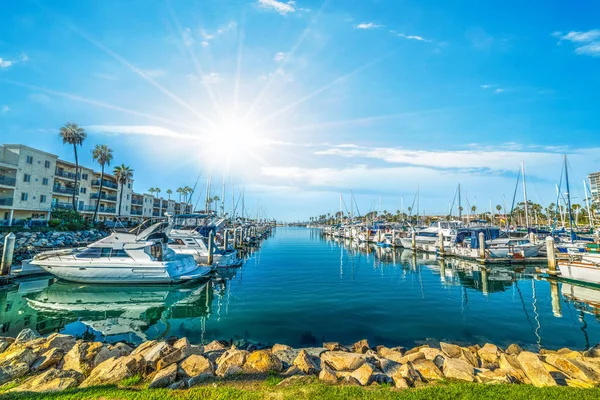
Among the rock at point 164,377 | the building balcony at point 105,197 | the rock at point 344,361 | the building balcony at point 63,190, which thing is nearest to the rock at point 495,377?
the rock at point 344,361

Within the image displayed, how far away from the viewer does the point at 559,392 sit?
5570mm

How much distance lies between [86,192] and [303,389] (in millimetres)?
67572

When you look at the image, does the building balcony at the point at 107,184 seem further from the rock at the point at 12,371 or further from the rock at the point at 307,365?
the rock at the point at 307,365

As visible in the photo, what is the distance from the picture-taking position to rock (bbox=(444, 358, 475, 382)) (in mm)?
6398

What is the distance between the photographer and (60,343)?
28.6ft

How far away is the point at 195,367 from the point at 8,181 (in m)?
49.5

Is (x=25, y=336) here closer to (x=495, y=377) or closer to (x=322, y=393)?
(x=322, y=393)

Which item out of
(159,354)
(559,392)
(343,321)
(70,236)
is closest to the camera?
(559,392)

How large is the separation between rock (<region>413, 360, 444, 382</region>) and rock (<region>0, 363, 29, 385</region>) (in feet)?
31.4

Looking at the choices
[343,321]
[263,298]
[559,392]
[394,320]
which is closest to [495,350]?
[559,392]

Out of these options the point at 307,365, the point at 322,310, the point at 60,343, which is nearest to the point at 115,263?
the point at 60,343

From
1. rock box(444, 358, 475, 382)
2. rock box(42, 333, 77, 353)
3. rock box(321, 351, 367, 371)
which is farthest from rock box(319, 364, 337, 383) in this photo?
rock box(42, 333, 77, 353)

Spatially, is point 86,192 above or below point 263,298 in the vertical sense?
above

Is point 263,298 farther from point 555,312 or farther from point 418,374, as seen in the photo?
point 555,312
